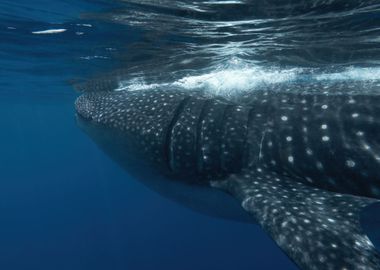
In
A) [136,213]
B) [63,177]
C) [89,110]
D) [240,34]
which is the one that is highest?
[240,34]

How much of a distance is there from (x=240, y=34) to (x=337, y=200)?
586cm

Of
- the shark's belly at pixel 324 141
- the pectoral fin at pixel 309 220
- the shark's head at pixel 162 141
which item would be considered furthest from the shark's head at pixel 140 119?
the pectoral fin at pixel 309 220

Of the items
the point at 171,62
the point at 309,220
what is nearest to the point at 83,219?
the point at 171,62

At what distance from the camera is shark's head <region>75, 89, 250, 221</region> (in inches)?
240

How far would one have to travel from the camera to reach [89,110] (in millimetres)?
7668

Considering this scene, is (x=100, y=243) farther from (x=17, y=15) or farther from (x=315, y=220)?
(x=315, y=220)

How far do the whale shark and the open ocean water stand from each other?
4.23 ft

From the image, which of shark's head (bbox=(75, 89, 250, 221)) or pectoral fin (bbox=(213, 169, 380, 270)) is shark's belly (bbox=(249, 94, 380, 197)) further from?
shark's head (bbox=(75, 89, 250, 221))

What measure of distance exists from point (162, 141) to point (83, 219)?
26.2 m

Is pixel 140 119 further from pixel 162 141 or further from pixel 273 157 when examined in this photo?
pixel 273 157

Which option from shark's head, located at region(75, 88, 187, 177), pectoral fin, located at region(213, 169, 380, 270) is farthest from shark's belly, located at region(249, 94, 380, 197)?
shark's head, located at region(75, 88, 187, 177)

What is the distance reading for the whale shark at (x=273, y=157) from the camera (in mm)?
3719

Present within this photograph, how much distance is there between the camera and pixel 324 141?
5.16 meters

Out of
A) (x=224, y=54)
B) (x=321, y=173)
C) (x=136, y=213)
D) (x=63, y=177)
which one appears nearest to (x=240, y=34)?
(x=224, y=54)
